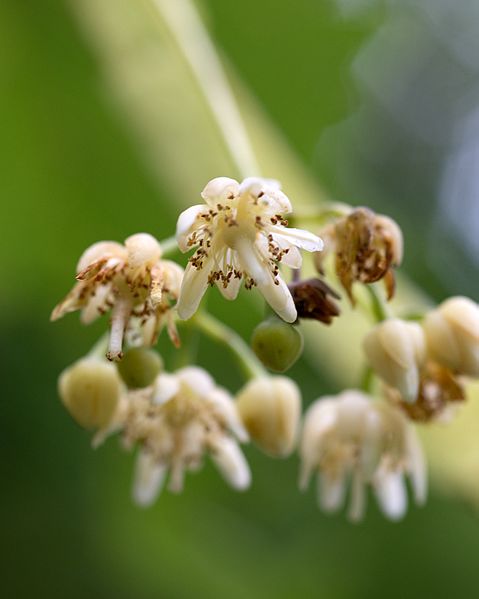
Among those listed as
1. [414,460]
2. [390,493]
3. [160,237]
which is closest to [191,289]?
[414,460]

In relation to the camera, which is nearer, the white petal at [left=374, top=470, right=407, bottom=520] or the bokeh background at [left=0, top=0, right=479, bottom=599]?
the white petal at [left=374, top=470, right=407, bottom=520]

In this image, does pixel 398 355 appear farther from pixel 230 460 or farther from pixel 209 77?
pixel 209 77

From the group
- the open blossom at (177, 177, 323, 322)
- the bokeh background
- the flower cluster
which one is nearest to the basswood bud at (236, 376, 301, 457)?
the flower cluster

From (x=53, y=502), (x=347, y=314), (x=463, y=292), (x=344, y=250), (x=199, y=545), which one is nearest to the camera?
(x=344, y=250)

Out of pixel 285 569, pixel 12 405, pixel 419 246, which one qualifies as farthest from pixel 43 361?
pixel 419 246

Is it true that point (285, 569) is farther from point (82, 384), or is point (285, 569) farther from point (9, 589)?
point (82, 384)

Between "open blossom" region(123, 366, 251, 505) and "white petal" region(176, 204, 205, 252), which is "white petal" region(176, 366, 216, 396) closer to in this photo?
"open blossom" region(123, 366, 251, 505)

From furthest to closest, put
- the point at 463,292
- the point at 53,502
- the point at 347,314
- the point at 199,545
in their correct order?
the point at 463,292 → the point at 199,545 → the point at 53,502 → the point at 347,314

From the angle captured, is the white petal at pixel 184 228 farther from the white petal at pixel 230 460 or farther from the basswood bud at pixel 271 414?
the white petal at pixel 230 460
